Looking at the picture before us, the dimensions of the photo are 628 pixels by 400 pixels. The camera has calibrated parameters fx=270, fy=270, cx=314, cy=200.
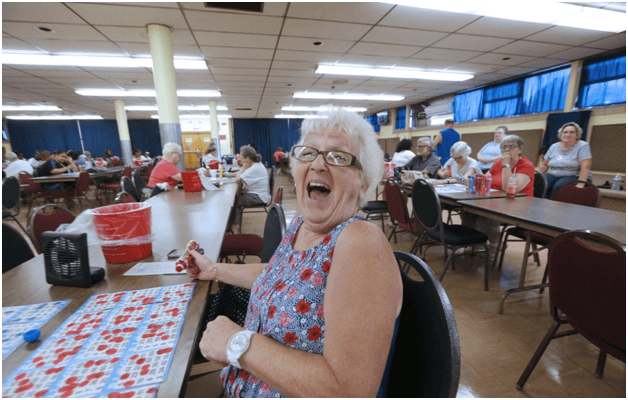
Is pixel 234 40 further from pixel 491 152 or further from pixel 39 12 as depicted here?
pixel 491 152

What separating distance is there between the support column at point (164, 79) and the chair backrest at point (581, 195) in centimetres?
495

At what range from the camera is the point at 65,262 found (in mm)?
917

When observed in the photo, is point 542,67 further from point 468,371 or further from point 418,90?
point 468,371

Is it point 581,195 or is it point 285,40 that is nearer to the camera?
point 581,195

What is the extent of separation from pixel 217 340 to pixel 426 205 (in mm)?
2163

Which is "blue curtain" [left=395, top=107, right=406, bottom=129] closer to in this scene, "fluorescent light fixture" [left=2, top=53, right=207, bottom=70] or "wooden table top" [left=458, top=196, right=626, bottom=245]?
"fluorescent light fixture" [left=2, top=53, right=207, bottom=70]

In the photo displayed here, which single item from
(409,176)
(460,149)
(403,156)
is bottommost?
(409,176)

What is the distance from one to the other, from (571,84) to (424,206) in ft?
17.9

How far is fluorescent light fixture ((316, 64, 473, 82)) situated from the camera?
5531mm

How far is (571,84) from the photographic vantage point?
5.30m

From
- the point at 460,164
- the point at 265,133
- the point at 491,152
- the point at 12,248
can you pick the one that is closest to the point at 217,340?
the point at 12,248

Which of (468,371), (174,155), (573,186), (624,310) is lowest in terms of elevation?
(468,371)

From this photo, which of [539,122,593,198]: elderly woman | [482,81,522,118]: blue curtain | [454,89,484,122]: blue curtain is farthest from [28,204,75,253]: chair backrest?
[454,89,484,122]: blue curtain

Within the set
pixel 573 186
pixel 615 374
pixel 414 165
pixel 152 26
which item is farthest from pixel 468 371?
pixel 152 26
